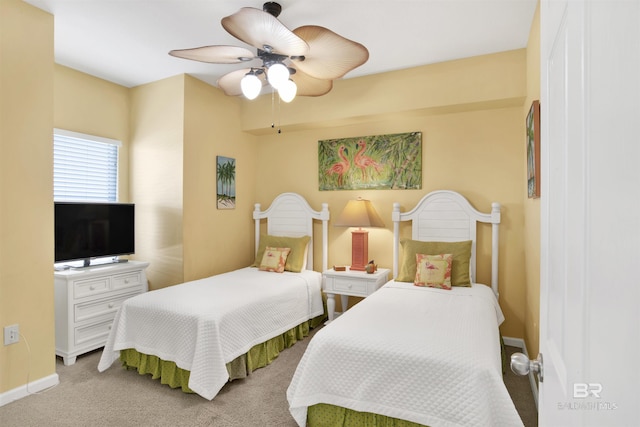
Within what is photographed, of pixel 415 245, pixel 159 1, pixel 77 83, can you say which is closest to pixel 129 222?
pixel 77 83

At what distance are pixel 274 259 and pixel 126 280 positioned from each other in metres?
1.48

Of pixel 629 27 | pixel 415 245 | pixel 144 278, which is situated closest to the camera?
pixel 629 27

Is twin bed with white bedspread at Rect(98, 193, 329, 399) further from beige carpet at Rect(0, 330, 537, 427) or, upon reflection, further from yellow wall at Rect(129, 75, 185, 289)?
yellow wall at Rect(129, 75, 185, 289)

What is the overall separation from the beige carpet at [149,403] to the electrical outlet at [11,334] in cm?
41

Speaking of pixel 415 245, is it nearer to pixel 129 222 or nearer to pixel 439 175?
pixel 439 175

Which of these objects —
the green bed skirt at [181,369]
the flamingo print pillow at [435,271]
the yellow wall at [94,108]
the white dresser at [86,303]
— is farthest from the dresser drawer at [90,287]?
the flamingo print pillow at [435,271]

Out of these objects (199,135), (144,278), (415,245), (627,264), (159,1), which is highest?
(159,1)

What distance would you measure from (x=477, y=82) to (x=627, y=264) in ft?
10.8

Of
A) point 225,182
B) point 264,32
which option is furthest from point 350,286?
point 264,32

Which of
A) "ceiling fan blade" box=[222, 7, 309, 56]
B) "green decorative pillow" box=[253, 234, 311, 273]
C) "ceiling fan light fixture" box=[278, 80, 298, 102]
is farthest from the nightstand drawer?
"ceiling fan blade" box=[222, 7, 309, 56]

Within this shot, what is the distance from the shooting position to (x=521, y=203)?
3379mm

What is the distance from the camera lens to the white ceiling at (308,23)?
248cm

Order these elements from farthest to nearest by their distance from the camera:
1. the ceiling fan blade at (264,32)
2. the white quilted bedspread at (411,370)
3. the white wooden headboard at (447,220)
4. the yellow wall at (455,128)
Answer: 1. the white wooden headboard at (447,220)
2. the yellow wall at (455,128)
3. the ceiling fan blade at (264,32)
4. the white quilted bedspread at (411,370)

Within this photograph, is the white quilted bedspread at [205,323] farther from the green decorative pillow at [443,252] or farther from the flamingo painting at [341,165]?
the flamingo painting at [341,165]
